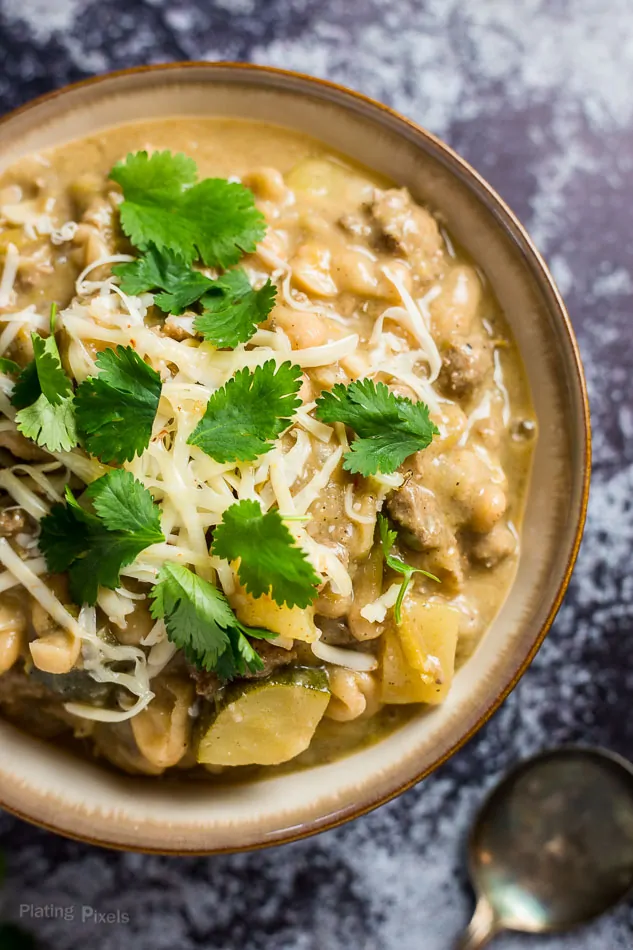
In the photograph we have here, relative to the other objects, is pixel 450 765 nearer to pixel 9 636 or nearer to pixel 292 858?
pixel 292 858

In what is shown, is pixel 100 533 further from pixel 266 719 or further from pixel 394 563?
pixel 394 563

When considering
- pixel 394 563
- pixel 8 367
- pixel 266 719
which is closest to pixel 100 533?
pixel 8 367

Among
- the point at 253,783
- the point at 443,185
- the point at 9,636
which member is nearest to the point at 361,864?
the point at 253,783

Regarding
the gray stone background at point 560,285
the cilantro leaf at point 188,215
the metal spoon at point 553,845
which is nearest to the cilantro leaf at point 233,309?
the cilantro leaf at point 188,215

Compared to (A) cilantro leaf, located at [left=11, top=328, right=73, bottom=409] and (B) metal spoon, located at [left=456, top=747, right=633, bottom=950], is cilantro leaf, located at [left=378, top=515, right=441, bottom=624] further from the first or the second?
(B) metal spoon, located at [left=456, top=747, right=633, bottom=950]

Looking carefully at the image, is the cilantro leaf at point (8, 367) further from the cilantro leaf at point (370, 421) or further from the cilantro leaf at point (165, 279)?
the cilantro leaf at point (370, 421)

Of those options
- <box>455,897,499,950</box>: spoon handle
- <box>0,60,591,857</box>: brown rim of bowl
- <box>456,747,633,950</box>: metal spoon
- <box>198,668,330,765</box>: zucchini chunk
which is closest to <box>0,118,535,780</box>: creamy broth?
<box>198,668,330,765</box>: zucchini chunk
